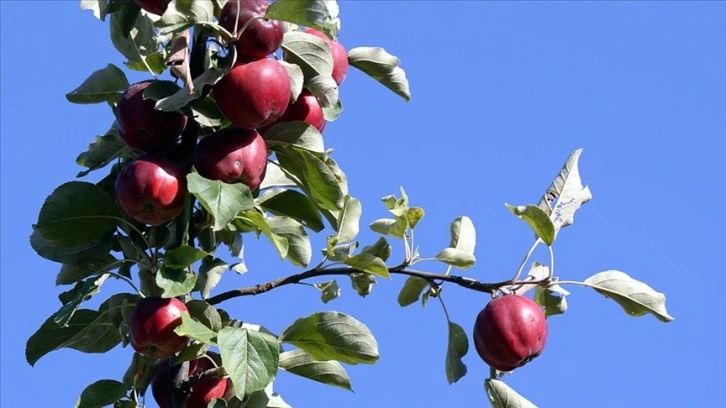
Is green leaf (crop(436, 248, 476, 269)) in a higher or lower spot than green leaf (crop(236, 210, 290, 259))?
higher

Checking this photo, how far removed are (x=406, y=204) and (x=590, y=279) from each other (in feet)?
1.48

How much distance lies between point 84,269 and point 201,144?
17.5 inches

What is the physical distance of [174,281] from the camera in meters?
2.37

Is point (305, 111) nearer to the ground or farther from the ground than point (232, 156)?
farther from the ground

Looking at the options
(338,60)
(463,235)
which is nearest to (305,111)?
(338,60)

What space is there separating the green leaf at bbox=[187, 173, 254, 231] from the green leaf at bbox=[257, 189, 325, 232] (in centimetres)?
29

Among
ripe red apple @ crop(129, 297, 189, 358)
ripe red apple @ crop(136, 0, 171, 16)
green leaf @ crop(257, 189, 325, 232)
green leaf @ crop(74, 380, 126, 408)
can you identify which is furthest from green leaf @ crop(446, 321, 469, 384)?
ripe red apple @ crop(136, 0, 171, 16)

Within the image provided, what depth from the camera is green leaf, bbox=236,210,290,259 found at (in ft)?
8.09

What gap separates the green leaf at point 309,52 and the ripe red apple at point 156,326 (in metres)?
0.58

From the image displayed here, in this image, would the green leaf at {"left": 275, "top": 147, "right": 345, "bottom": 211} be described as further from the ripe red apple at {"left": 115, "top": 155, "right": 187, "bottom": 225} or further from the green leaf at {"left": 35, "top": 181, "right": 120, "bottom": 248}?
the green leaf at {"left": 35, "top": 181, "right": 120, "bottom": 248}

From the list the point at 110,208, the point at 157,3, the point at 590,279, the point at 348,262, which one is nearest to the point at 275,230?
the point at 348,262

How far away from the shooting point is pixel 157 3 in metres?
2.46

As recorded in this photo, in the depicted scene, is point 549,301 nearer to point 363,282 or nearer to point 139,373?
point 363,282

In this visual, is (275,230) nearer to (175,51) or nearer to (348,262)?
(348,262)
